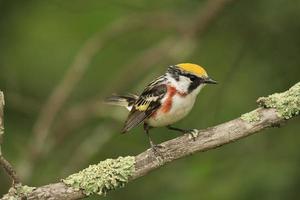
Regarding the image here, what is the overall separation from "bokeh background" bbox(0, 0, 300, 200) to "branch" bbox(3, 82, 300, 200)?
6.88 feet

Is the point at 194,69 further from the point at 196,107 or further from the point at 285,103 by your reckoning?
the point at 196,107

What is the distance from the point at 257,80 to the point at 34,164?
7.27 ft

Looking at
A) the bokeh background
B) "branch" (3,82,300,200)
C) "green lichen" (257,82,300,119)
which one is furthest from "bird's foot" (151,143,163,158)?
the bokeh background

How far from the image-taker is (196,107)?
786 cm

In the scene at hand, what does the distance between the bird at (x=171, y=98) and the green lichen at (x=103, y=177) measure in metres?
0.99

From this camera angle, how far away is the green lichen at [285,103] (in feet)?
13.8

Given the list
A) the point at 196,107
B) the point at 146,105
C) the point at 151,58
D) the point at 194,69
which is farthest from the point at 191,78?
the point at 196,107

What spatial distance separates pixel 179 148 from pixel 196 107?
3.60 metres

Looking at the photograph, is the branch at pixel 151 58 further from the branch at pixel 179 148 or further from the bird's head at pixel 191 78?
the branch at pixel 179 148

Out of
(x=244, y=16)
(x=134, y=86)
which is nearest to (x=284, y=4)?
(x=244, y=16)

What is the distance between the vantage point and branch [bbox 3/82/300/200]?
13.5 feet

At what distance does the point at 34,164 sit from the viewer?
22.1 feet

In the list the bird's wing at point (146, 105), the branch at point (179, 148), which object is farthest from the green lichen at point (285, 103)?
the bird's wing at point (146, 105)

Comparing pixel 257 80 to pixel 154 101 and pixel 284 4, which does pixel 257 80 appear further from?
pixel 154 101
